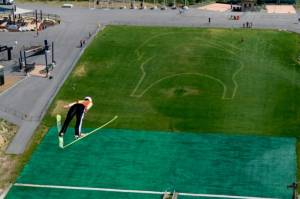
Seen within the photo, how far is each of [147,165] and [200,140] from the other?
11.0 m

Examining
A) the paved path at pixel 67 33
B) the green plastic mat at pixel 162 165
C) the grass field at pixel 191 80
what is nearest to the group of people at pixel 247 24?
the paved path at pixel 67 33

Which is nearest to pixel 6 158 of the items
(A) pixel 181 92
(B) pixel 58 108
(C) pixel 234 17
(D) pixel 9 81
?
(B) pixel 58 108

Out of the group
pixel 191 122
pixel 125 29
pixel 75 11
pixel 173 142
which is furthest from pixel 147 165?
pixel 75 11

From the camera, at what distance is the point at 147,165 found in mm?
96000

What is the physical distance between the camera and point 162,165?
315 feet

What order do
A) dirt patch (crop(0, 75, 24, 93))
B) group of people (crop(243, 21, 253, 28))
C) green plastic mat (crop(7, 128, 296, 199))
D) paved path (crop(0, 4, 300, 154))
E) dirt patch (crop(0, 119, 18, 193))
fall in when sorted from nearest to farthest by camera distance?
green plastic mat (crop(7, 128, 296, 199)) → dirt patch (crop(0, 119, 18, 193)) → paved path (crop(0, 4, 300, 154)) → dirt patch (crop(0, 75, 24, 93)) → group of people (crop(243, 21, 253, 28))

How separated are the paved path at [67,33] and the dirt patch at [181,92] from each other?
20153 millimetres

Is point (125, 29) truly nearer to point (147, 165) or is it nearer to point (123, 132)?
point (123, 132)

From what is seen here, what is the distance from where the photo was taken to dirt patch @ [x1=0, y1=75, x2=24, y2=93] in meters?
119

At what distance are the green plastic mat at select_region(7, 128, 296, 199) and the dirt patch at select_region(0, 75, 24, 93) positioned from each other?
18750 mm

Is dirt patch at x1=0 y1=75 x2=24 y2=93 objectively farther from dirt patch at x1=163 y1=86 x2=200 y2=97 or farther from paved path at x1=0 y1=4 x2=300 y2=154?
dirt patch at x1=163 y1=86 x2=200 y2=97

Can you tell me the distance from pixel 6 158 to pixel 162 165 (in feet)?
77.2

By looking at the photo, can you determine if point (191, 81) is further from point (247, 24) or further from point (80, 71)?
point (247, 24)

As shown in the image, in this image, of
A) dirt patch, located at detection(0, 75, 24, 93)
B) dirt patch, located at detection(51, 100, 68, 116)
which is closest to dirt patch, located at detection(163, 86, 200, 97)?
dirt patch, located at detection(51, 100, 68, 116)
